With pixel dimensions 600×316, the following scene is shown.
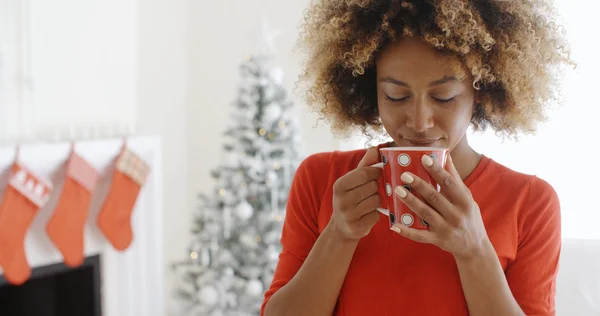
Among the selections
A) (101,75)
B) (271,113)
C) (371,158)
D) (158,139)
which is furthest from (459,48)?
(158,139)

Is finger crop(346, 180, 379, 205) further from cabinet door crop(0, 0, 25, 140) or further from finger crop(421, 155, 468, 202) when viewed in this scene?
cabinet door crop(0, 0, 25, 140)

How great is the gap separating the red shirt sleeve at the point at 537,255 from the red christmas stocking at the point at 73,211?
205 cm

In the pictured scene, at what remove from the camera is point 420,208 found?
88 centimetres

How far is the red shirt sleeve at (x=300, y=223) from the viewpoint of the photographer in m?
1.10

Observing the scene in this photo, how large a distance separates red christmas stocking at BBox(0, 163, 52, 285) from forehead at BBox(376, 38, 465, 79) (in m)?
1.87

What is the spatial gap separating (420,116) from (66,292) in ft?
8.09

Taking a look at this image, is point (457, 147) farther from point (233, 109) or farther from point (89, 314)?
point (233, 109)

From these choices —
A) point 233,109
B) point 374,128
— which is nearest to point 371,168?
point 374,128

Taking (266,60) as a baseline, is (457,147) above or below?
below

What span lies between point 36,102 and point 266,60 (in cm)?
101

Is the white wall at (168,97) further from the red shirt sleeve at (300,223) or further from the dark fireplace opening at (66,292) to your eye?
the red shirt sleeve at (300,223)

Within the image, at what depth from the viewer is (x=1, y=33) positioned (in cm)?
249

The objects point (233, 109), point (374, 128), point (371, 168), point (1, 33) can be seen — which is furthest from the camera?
point (233, 109)

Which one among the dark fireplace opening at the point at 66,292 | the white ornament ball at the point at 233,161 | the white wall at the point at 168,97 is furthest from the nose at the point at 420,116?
the white wall at the point at 168,97
